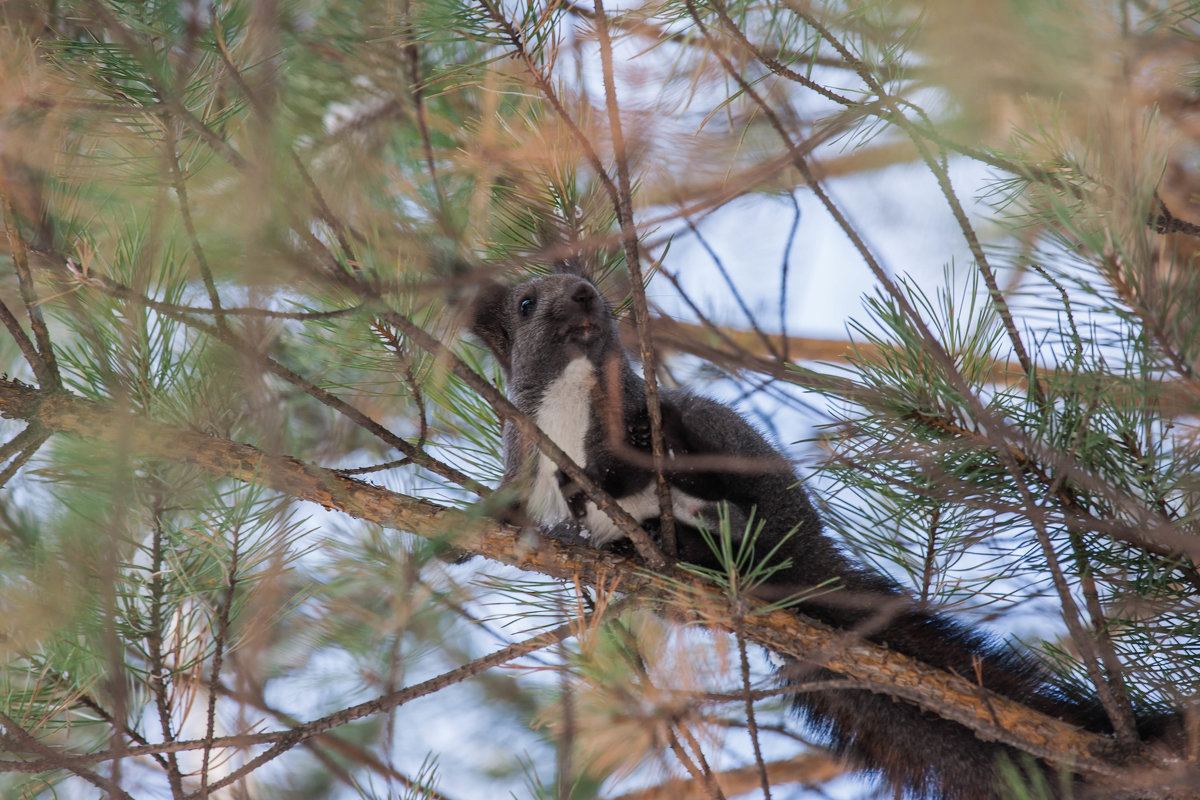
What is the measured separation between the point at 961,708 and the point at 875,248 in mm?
1015

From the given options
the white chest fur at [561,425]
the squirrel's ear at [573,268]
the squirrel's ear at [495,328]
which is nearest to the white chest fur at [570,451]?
the white chest fur at [561,425]

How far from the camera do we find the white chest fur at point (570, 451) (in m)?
2.92

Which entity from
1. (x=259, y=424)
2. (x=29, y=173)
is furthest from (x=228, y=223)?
(x=29, y=173)

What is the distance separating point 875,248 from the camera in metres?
1.90

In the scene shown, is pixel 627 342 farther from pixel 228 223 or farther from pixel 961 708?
pixel 228 223

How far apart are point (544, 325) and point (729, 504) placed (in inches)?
35.1

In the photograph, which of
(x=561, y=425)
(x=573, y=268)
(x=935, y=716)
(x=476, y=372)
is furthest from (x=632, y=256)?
(x=573, y=268)

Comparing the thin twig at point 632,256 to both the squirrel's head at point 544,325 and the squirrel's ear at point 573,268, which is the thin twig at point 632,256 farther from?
the squirrel's ear at point 573,268

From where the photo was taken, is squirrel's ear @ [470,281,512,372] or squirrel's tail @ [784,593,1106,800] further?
squirrel's ear @ [470,281,512,372]

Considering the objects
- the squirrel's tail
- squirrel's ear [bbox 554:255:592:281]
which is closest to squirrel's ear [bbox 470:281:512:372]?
squirrel's ear [bbox 554:255:592:281]

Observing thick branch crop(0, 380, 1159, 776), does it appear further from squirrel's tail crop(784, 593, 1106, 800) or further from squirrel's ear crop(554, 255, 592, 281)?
squirrel's ear crop(554, 255, 592, 281)

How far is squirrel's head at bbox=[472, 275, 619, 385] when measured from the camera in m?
3.04

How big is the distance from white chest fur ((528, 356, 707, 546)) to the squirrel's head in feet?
0.24

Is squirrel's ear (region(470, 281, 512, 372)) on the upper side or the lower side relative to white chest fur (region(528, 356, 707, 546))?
upper
